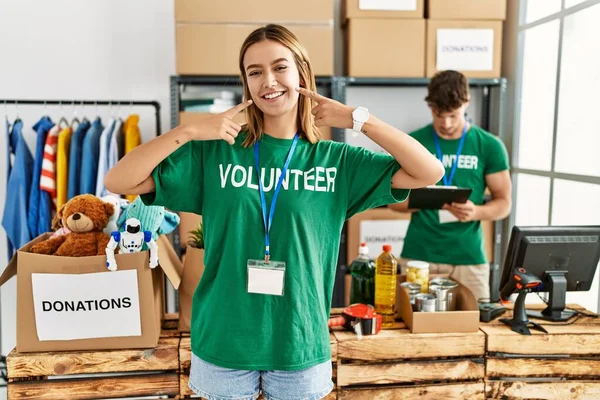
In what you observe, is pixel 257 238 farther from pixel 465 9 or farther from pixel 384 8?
pixel 465 9

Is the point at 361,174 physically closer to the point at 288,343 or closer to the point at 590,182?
the point at 288,343

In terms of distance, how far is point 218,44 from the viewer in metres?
2.85

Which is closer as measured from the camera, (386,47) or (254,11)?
(254,11)

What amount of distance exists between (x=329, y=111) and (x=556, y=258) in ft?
3.51

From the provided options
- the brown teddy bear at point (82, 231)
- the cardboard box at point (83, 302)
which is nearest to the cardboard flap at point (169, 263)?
the cardboard box at point (83, 302)

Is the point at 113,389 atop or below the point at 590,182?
below

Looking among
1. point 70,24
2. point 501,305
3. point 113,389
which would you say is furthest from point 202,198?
point 70,24

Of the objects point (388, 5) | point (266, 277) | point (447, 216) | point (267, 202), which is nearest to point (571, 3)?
point (388, 5)

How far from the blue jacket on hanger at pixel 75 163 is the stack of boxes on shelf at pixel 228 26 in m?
0.64

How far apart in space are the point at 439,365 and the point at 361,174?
76cm

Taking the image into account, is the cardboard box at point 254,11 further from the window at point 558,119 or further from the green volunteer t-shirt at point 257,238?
the green volunteer t-shirt at point 257,238

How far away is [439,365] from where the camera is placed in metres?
1.68

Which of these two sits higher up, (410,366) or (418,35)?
(418,35)

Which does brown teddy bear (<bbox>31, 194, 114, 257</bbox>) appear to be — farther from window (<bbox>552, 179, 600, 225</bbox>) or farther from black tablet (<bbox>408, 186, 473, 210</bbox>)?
window (<bbox>552, 179, 600, 225</bbox>)
